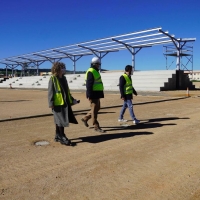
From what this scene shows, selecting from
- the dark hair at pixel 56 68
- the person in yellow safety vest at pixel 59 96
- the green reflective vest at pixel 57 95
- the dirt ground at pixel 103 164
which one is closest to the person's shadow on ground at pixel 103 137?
the dirt ground at pixel 103 164

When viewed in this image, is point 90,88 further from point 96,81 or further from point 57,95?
point 57,95

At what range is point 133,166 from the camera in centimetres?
405

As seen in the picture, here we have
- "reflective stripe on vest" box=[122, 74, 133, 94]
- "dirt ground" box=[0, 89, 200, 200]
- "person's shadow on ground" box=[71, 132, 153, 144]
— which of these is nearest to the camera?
"dirt ground" box=[0, 89, 200, 200]

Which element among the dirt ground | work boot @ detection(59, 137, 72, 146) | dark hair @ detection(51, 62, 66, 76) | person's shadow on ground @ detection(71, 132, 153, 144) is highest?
dark hair @ detection(51, 62, 66, 76)

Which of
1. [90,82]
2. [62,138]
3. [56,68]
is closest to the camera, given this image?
[56,68]

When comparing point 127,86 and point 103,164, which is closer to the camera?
point 103,164

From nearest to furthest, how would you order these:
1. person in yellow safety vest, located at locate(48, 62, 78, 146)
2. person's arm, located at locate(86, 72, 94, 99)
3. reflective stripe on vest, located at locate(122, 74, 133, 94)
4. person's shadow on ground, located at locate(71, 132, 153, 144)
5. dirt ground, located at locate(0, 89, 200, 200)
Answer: dirt ground, located at locate(0, 89, 200, 200) < person in yellow safety vest, located at locate(48, 62, 78, 146) < person's shadow on ground, located at locate(71, 132, 153, 144) < person's arm, located at locate(86, 72, 94, 99) < reflective stripe on vest, located at locate(122, 74, 133, 94)

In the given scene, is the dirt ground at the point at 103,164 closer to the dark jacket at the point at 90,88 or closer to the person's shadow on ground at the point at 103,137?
the person's shadow on ground at the point at 103,137

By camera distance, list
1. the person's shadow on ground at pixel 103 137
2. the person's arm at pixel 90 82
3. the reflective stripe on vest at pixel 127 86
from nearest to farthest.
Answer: the person's shadow on ground at pixel 103 137 → the person's arm at pixel 90 82 → the reflective stripe on vest at pixel 127 86

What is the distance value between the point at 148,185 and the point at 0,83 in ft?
167

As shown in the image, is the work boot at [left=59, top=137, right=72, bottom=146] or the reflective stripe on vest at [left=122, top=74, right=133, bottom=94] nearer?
the work boot at [left=59, top=137, right=72, bottom=146]

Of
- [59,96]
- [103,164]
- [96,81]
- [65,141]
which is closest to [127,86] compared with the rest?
[96,81]

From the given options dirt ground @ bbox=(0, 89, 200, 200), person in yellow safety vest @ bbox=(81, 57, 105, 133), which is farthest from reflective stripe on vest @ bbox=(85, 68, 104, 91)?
Result: dirt ground @ bbox=(0, 89, 200, 200)

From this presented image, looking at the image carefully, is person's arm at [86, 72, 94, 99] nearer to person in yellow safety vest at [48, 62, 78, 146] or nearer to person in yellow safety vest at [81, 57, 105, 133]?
person in yellow safety vest at [81, 57, 105, 133]
